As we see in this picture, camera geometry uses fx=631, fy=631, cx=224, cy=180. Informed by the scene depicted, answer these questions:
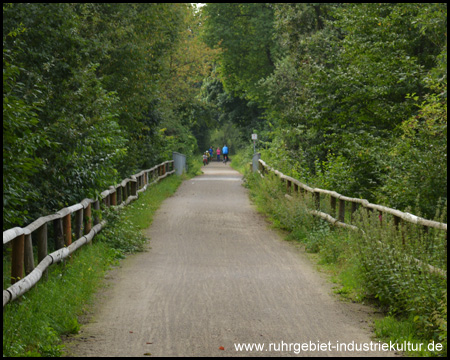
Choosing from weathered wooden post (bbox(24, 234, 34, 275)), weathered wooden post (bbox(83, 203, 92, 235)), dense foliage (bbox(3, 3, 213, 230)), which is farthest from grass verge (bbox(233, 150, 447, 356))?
dense foliage (bbox(3, 3, 213, 230))

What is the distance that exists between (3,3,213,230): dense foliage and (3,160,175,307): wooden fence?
0.37 metres

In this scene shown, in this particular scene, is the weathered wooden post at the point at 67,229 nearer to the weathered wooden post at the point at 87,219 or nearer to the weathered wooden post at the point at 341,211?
the weathered wooden post at the point at 87,219

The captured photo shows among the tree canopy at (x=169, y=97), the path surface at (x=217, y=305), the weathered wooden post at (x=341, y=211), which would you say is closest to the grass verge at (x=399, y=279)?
the path surface at (x=217, y=305)

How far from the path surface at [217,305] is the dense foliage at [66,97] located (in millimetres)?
1855

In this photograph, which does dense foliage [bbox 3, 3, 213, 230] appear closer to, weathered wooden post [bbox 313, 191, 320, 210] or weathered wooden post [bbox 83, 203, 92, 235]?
weathered wooden post [bbox 83, 203, 92, 235]

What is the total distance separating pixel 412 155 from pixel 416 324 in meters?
6.24

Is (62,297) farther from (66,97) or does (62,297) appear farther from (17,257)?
(66,97)

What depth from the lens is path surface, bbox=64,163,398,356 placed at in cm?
664

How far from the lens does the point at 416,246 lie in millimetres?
7629

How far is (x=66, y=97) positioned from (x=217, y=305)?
5307 mm

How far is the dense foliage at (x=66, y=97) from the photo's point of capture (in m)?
8.35

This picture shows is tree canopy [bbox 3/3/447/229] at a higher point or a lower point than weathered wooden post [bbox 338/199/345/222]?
higher

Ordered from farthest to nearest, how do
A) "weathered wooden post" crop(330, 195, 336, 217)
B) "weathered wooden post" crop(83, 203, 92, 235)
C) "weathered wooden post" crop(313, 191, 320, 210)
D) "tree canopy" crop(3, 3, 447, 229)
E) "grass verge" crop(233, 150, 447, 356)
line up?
"weathered wooden post" crop(313, 191, 320, 210)
"weathered wooden post" crop(330, 195, 336, 217)
"weathered wooden post" crop(83, 203, 92, 235)
"tree canopy" crop(3, 3, 447, 229)
"grass verge" crop(233, 150, 447, 356)

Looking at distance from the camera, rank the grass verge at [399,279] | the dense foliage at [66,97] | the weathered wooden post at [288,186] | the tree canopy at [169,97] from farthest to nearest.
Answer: the weathered wooden post at [288,186], the tree canopy at [169,97], the dense foliage at [66,97], the grass verge at [399,279]
